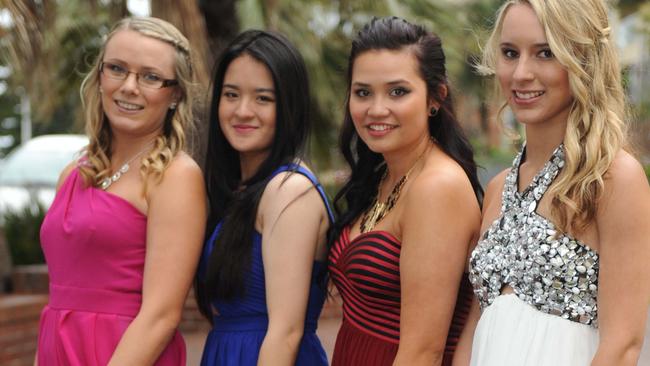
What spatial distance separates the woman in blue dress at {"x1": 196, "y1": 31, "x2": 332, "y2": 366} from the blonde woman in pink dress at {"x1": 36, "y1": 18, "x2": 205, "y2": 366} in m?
0.14

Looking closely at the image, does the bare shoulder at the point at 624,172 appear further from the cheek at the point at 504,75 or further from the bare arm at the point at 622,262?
the cheek at the point at 504,75

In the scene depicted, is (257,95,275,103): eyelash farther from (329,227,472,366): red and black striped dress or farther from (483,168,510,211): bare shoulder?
(483,168,510,211): bare shoulder

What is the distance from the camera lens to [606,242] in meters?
2.54

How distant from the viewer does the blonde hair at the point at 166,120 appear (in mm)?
3688

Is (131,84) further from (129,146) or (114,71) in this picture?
(129,146)

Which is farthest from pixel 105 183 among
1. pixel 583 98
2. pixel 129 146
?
pixel 583 98

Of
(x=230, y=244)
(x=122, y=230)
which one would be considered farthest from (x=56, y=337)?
(x=230, y=244)

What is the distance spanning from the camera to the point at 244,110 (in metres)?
3.61

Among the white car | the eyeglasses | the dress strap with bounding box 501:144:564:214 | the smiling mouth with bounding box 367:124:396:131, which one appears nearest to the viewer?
the dress strap with bounding box 501:144:564:214

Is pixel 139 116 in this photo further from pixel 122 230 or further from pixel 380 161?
pixel 380 161

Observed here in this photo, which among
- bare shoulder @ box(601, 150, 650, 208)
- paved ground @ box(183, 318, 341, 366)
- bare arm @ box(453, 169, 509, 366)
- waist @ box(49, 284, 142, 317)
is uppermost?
bare shoulder @ box(601, 150, 650, 208)

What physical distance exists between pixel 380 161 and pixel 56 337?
1.35 m

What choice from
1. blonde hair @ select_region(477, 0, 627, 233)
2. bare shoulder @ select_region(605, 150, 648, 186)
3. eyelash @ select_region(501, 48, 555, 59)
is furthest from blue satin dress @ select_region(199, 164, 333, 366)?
bare shoulder @ select_region(605, 150, 648, 186)

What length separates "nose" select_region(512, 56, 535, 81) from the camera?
2.73 meters
